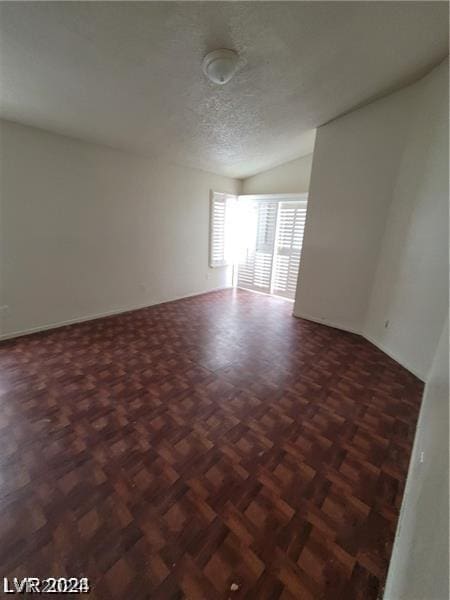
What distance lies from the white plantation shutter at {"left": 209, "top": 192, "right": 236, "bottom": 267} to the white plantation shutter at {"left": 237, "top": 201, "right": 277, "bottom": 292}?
0.47m

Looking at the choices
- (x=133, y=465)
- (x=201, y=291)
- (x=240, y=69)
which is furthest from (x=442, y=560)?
(x=201, y=291)

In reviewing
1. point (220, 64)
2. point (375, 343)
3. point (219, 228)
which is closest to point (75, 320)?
point (219, 228)

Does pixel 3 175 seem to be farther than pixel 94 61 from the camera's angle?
Yes

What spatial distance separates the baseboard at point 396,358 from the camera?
7.81 ft

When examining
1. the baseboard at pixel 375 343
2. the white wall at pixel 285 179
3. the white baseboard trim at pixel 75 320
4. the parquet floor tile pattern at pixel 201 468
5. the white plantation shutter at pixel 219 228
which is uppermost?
the white wall at pixel 285 179

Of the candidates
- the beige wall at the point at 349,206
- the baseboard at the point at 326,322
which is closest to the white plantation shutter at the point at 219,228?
the beige wall at the point at 349,206

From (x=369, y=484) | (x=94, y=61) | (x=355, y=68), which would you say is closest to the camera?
(x=369, y=484)

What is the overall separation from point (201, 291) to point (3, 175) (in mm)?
3215

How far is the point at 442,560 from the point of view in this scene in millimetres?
514

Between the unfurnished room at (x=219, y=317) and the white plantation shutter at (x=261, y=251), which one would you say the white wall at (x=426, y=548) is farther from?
the white plantation shutter at (x=261, y=251)

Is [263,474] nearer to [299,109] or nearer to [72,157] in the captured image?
[299,109]

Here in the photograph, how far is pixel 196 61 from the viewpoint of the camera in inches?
68.4

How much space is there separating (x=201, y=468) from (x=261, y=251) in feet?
13.3

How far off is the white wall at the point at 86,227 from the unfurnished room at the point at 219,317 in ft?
0.08
